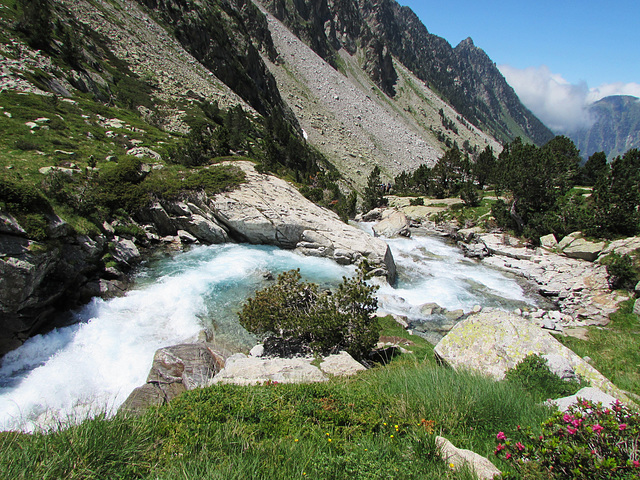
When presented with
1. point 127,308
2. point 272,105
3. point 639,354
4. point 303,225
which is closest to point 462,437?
point 639,354

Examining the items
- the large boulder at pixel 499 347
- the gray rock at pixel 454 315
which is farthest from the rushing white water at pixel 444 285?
the large boulder at pixel 499 347

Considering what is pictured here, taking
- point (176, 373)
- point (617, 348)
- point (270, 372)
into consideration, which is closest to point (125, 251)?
point (176, 373)

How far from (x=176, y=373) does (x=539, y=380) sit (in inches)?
370

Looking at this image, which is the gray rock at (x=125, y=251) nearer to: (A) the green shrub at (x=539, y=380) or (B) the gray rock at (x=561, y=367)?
(A) the green shrub at (x=539, y=380)

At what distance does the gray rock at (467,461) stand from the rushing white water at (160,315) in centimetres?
492

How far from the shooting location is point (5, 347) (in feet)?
31.6

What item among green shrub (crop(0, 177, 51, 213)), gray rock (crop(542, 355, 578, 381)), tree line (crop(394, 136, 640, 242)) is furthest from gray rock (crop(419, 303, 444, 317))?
green shrub (crop(0, 177, 51, 213))

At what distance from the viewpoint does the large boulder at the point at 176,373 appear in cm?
780

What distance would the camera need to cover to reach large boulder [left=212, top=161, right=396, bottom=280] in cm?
2138

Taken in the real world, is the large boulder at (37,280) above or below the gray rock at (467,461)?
below

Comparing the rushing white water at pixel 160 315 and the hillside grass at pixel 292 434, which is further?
the rushing white water at pixel 160 315

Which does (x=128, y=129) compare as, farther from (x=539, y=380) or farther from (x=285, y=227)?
(x=539, y=380)

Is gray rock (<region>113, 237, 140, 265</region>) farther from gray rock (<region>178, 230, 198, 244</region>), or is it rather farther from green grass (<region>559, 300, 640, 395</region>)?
green grass (<region>559, 300, 640, 395</region>)

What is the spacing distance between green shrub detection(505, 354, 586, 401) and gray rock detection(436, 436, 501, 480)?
2.81 m
